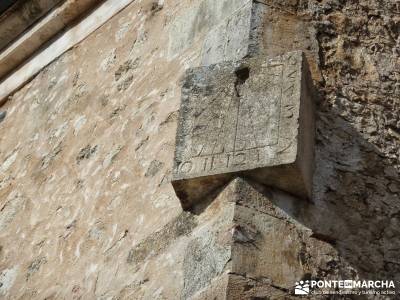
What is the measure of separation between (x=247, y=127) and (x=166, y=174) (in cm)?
47

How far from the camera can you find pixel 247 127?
3.67 metres

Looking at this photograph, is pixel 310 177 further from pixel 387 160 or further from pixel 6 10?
pixel 6 10

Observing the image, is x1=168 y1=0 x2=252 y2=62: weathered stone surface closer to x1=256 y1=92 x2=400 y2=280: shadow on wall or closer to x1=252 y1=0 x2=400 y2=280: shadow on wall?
x1=252 y1=0 x2=400 y2=280: shadow on wall

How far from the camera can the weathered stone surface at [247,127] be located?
3.58 metres

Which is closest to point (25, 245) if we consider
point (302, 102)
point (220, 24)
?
point (220, 24)

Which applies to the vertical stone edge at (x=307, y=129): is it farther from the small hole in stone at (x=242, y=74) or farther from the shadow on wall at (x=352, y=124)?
the small hole in stone at (x=242, y=74)

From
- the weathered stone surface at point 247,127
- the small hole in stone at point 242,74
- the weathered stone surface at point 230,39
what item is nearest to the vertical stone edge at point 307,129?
the weathered stone surface at point 247,127

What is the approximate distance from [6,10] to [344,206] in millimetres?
2744

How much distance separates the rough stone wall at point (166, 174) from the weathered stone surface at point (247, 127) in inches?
3.2

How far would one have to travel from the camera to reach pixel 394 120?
13.3ft

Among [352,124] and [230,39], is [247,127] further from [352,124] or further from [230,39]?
[230,39]

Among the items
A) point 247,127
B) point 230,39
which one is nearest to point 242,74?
point 247,127

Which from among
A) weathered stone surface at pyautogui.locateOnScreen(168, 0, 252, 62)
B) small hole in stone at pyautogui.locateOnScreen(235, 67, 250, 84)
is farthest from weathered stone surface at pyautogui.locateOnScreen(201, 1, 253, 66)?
small hole in stone at pyautogui.locateOnScreen(235, 67, 250, 84)

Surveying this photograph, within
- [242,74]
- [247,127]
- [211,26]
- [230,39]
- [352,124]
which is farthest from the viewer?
[211,26]
